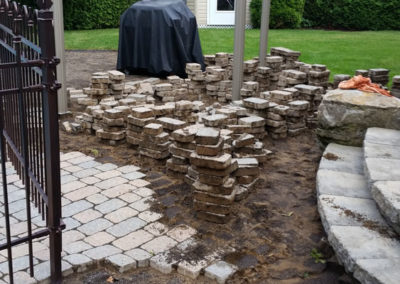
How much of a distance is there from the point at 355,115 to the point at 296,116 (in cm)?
170

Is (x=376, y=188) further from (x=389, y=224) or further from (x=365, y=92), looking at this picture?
(x=365, y=92)

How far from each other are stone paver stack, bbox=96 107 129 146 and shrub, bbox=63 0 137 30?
16507 mm

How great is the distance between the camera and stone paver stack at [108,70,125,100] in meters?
9.14

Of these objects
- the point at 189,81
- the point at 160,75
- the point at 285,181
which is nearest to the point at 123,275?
the point at 285,181

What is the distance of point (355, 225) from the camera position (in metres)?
4.22

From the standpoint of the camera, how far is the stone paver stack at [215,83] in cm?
1000

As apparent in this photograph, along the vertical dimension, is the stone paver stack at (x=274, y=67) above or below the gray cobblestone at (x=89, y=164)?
above

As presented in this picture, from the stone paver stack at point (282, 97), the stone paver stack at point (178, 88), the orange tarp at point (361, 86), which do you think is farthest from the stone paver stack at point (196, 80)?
the orange tarp at point (361, 86)

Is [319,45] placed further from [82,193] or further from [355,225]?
[355,225]

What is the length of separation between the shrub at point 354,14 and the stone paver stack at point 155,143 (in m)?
20.7

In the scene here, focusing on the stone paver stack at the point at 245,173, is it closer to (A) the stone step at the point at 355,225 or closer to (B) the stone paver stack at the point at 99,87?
(A) the stone step at the point at 355,225

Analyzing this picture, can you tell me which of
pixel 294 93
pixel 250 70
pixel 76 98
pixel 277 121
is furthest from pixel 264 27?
pixel 76 98

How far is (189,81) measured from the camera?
1049 cm

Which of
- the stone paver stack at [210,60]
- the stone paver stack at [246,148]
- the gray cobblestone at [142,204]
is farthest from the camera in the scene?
the stone paver stack at [210,60]
